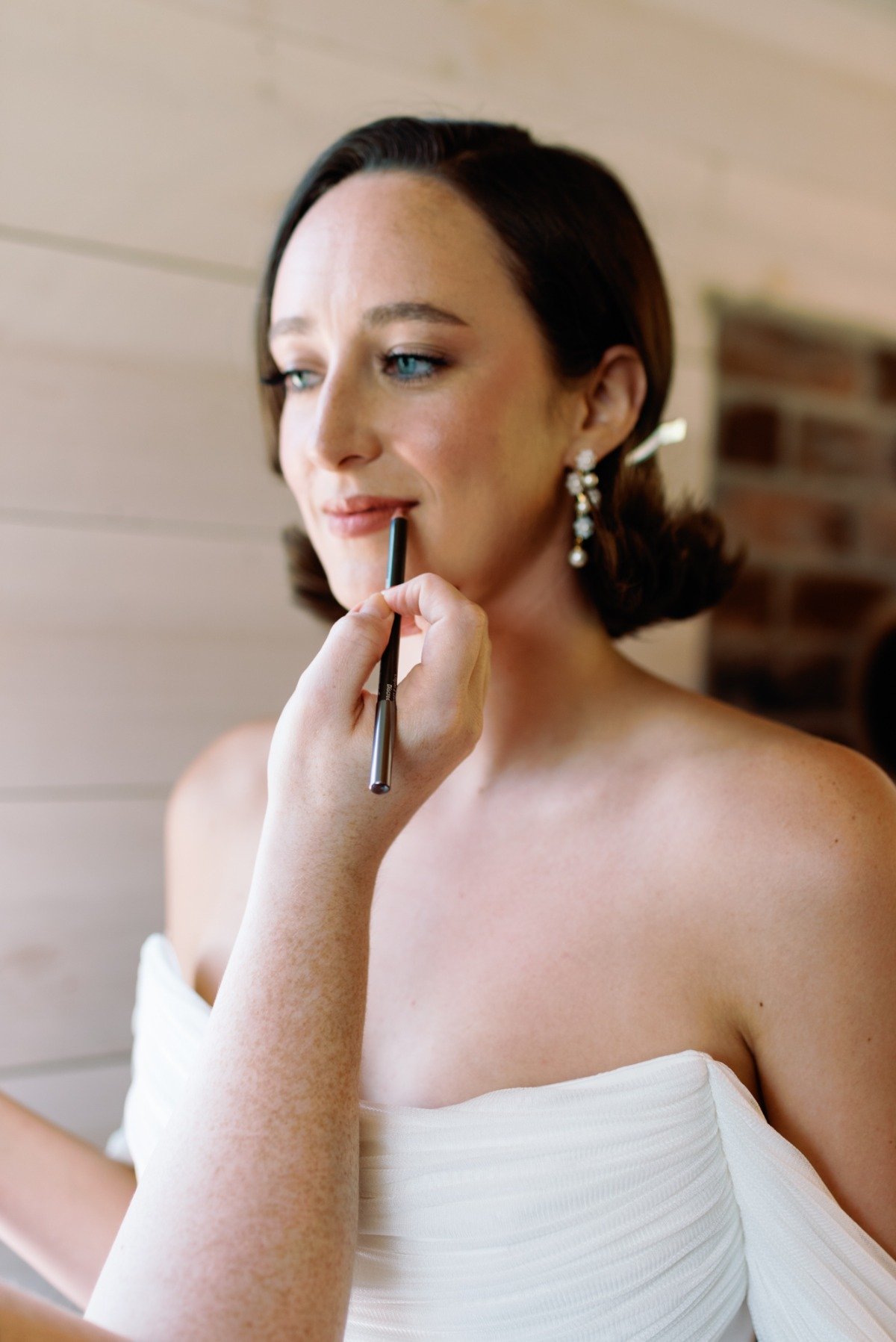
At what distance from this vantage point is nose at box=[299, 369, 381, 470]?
88 cm

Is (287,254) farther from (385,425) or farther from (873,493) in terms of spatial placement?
(873,493)

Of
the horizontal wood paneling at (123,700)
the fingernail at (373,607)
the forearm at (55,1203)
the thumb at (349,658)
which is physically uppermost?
the fingernail at (373,607)

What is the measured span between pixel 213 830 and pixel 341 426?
18.7 inches

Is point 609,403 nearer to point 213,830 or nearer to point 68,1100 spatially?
point 213,830

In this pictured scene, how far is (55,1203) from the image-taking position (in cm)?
99

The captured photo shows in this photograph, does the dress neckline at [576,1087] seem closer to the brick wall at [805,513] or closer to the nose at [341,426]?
the nose at [341,426]

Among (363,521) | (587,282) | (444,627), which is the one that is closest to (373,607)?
(444,627)

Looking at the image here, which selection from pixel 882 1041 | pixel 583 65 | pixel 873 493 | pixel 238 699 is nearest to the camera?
pixel 882 1041

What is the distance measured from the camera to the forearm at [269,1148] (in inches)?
23.1

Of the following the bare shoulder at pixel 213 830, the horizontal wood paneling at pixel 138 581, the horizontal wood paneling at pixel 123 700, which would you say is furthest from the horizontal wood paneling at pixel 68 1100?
the horizontal wood paneling at pixel 138 581

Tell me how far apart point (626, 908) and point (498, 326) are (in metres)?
0.48

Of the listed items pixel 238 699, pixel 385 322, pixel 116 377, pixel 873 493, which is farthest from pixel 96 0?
pixel 873 493

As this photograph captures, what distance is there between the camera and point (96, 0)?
1185 millimetres

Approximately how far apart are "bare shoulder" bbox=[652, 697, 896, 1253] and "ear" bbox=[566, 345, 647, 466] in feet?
1.10
